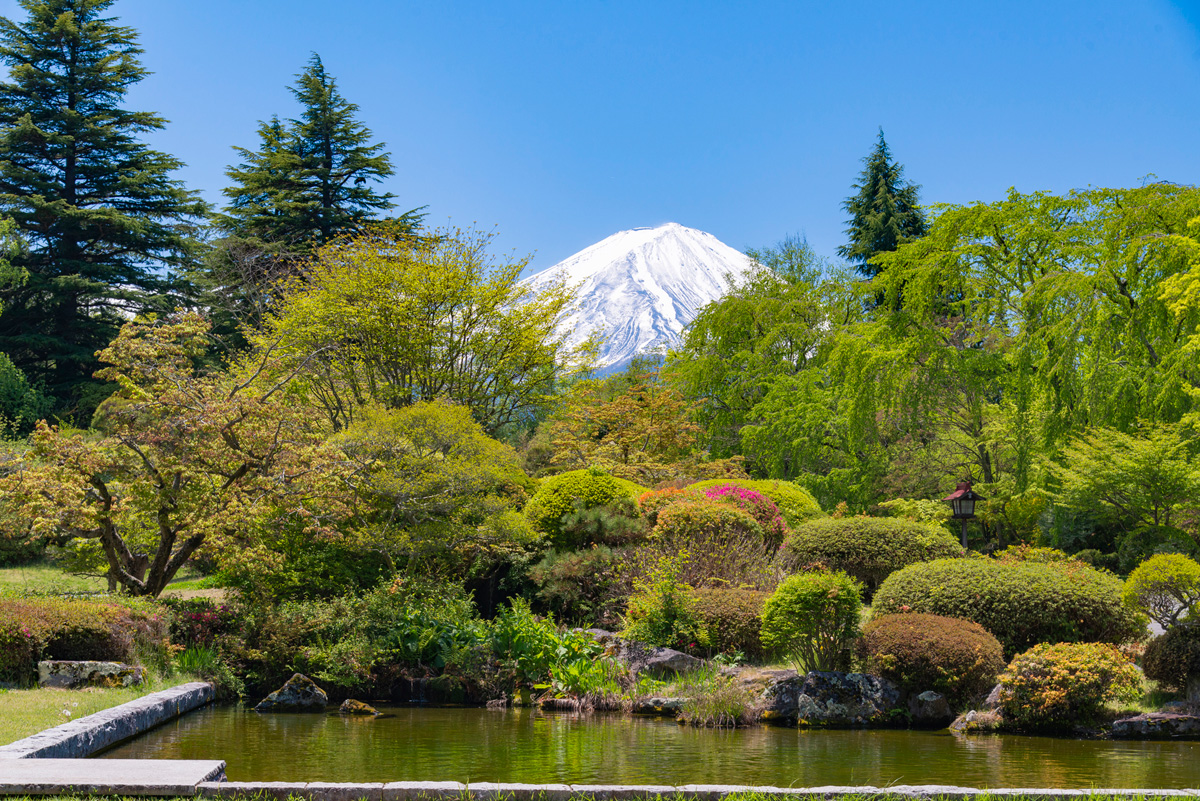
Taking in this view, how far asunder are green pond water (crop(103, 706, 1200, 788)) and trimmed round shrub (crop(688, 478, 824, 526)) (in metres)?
6.99

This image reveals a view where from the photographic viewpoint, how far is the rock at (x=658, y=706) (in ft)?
35.3

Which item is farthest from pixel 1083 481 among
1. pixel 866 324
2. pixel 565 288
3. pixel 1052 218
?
pixel 565 288

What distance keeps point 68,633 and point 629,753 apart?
6418mm

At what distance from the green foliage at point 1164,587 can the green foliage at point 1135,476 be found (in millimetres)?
4700

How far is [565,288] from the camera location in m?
23.5

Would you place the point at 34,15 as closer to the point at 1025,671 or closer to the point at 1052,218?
the point at 1052,218

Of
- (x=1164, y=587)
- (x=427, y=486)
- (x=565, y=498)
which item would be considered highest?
(x=427, y=486)

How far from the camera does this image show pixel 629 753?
8.13 m

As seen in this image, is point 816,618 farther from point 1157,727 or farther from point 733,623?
point 1157,727

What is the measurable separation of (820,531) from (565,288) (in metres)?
11.2

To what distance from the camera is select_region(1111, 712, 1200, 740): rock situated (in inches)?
365

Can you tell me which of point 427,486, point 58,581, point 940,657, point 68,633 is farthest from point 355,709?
point 58,581

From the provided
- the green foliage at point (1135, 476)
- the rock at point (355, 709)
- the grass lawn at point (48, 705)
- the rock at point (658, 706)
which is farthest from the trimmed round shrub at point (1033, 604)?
the grass lawn at point (48, 705)

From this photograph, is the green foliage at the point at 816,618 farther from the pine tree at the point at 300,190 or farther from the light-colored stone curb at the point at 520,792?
the pine tree at the point at 300,190
